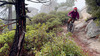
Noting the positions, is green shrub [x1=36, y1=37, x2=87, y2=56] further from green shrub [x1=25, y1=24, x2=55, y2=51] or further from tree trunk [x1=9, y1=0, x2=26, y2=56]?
green shrub [x1=25, y1=24, x2=55, y2=51]

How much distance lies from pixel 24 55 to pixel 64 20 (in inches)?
375

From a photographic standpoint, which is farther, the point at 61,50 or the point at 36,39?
the point at 36,39

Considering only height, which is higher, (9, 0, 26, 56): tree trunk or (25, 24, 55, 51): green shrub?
(9, 0, 26, 56): tree trunk

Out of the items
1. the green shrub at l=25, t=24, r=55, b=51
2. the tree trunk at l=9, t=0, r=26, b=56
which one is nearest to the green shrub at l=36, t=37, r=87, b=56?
the tree trunk at l=9, t=0, r=26, b=56

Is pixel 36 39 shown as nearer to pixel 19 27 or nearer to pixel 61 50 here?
pixel 19 27

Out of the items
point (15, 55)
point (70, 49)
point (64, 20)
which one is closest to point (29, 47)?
point (15, 55)

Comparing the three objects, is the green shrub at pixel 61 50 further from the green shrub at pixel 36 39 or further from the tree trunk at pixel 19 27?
the green shrub at pixel 36 39

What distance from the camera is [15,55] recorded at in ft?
8.18

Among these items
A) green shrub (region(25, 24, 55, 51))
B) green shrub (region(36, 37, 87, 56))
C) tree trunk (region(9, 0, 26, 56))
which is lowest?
green shrub (region(25, 24, 55, 51))

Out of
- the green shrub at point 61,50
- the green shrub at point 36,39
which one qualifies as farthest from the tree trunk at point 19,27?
the green shrub at point 36,39

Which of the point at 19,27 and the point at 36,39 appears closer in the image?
the point at 19,27

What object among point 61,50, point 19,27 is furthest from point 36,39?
point 61,50

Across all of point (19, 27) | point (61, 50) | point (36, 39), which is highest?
point (19, 27)

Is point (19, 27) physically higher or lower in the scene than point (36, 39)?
higher
